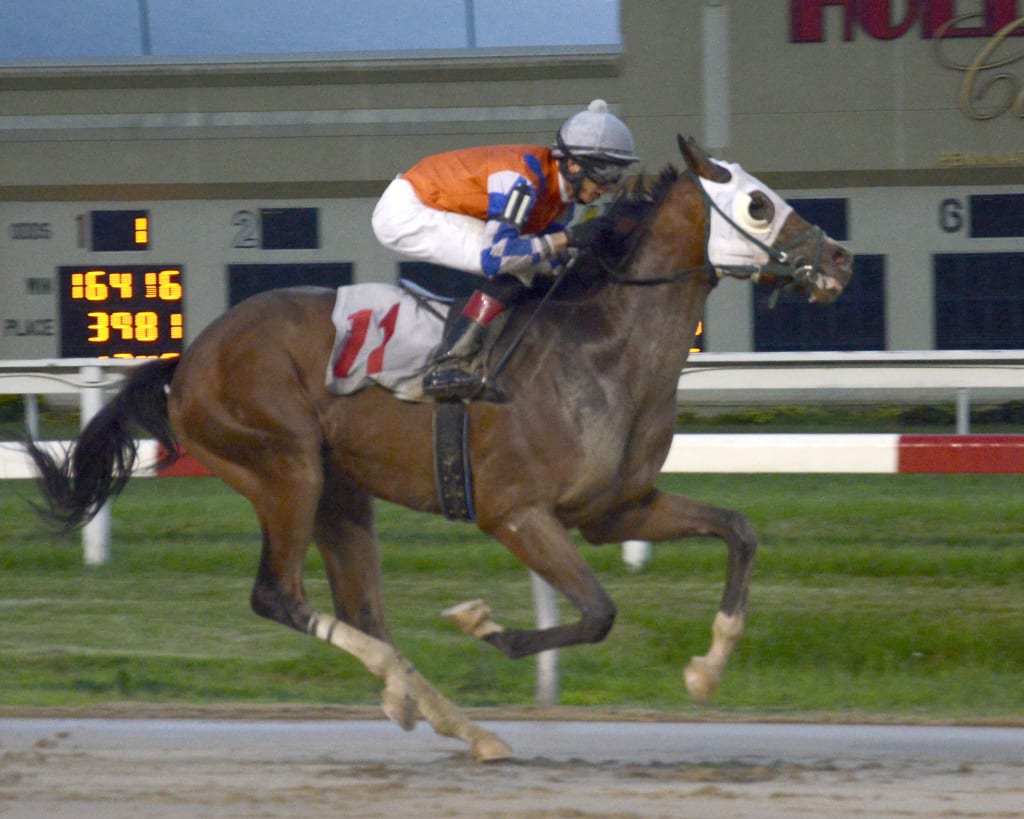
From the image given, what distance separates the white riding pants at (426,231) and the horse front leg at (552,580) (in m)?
0.75

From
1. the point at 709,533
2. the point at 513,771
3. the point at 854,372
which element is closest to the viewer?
the point at 513,771

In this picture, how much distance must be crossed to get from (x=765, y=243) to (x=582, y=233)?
54 centimetres

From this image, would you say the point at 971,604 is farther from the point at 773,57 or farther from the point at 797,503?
the point at 773,57

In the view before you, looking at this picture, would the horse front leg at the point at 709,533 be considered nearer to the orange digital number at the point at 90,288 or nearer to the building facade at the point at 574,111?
the orange digital number at the point at 90,288

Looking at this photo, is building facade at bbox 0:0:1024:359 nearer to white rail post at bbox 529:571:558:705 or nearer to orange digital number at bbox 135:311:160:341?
orange digital number at bbox 135:311:160:341

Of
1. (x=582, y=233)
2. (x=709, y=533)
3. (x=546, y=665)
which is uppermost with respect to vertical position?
(x=582, y=233)

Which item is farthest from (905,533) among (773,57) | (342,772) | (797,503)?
(773,57)

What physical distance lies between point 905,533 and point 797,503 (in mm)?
917

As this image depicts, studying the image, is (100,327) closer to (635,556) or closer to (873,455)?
(635,556)

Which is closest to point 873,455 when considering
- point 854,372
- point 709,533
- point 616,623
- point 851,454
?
point 851,454

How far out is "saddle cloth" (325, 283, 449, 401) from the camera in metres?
4.64

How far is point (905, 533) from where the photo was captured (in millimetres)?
8328

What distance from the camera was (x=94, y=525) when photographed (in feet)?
24.8

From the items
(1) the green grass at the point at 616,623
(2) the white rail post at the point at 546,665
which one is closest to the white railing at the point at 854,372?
(1) the green grass at the point at 616,623
